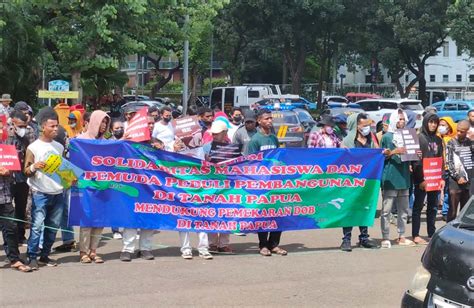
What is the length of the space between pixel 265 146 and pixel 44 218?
9.29 ft

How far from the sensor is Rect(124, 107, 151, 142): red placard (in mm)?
8375

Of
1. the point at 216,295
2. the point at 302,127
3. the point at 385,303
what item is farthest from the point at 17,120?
the point at 302,127

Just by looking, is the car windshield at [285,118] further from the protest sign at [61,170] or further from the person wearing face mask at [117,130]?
the protest sign at [61,170]

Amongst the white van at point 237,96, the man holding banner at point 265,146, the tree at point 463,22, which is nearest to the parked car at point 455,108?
the tree at point 463,22

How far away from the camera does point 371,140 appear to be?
33.1 feet

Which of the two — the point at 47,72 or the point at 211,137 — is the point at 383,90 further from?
the point at 211,137

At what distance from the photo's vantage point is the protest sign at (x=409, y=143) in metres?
9.12

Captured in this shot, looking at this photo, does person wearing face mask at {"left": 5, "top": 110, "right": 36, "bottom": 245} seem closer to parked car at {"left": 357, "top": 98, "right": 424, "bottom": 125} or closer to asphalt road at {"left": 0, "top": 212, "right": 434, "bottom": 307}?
asphalt road at {"left": 0, "top": 212, "right": 434, "bottom": 307}

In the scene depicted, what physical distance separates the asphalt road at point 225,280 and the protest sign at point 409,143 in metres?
1.25

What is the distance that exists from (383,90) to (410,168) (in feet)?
179

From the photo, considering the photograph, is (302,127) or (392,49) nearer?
(302,127)

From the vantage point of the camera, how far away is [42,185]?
303 inches

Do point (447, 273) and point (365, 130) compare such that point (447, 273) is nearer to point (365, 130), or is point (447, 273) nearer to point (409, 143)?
point (409, 143)

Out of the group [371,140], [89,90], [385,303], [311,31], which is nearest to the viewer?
[385,303]
